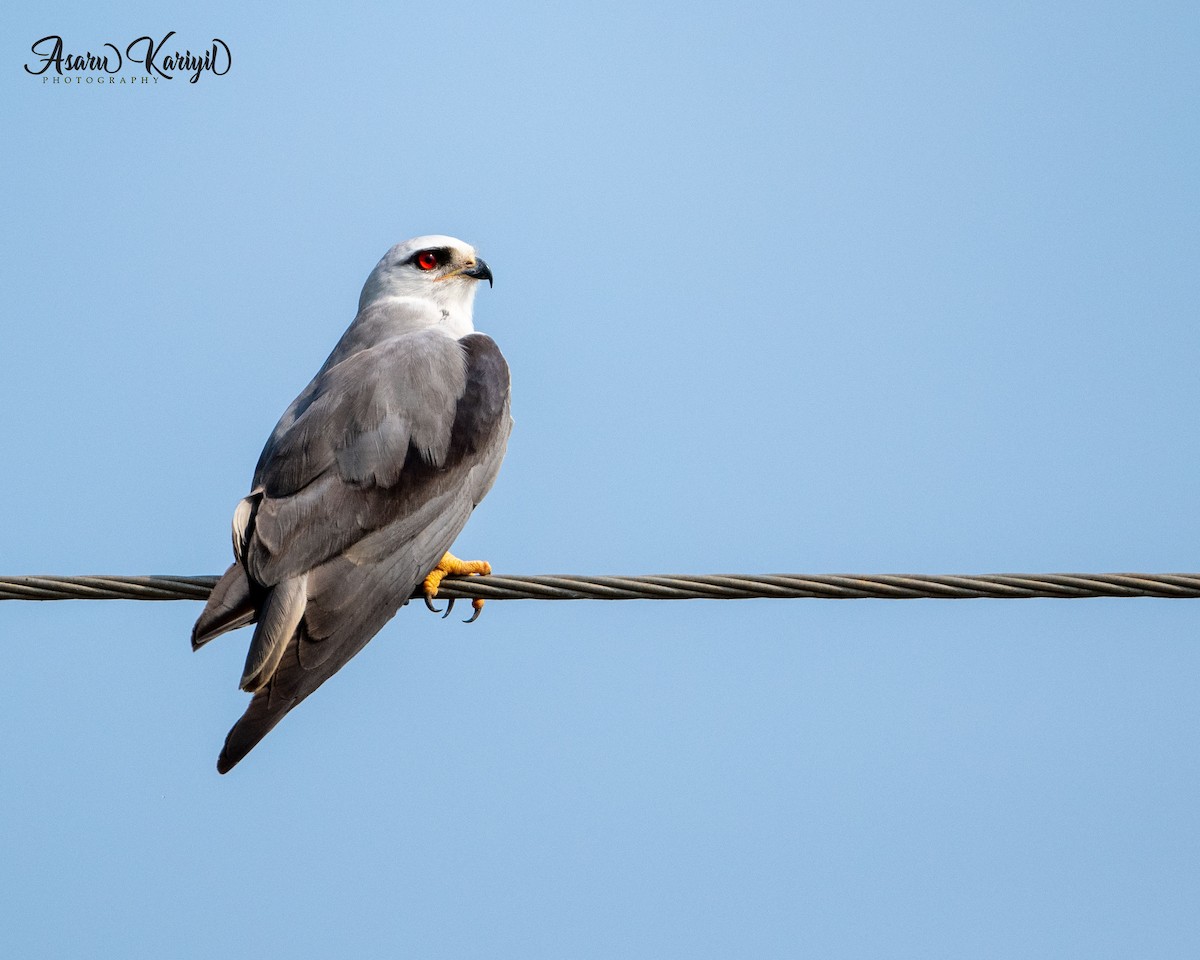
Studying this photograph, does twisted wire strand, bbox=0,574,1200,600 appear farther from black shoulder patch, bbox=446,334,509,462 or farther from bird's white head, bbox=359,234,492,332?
bird's white head, bbox=359,234,492,332

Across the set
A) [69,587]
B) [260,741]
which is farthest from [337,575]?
[69,587]

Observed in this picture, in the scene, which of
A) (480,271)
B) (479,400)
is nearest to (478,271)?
(480,271)

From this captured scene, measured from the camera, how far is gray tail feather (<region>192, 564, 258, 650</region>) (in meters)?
4.89

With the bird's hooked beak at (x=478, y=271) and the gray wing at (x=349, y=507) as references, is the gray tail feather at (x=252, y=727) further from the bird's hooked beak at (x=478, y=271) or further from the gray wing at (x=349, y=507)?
the bird's hooked beak at (x=478, y=271)

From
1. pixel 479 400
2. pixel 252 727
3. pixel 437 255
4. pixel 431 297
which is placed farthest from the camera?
pixel 437 255

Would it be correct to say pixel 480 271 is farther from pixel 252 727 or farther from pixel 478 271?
pixel 252 727

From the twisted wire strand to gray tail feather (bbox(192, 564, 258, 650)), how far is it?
0.39 metres

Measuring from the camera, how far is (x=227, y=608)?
16.3 feet

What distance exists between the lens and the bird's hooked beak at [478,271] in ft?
24.6

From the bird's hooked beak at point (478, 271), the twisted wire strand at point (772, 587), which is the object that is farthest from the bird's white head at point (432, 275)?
the twisted wire strand at point (772, 587)

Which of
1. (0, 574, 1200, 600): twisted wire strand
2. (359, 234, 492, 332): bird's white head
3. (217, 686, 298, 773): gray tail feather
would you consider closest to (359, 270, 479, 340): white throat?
(359, 234, 492, 332): bird's white head

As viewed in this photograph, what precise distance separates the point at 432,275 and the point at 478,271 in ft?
0.82

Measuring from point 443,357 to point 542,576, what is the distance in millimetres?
1943

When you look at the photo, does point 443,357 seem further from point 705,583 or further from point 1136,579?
point 1136,579
